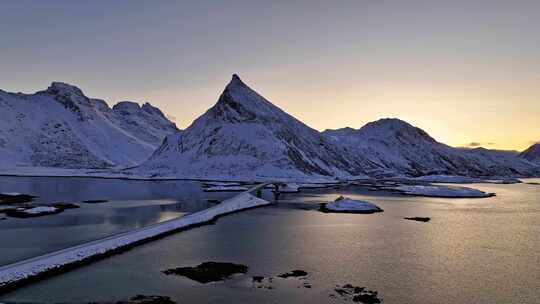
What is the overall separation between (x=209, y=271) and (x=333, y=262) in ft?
32.4

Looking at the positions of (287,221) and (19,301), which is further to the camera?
(287,221)

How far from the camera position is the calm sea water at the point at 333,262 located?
25.8 m

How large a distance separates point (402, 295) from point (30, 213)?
52.3m

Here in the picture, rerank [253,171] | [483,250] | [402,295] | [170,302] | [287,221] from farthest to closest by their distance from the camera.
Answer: [253,171], [287,221], [483,250], [402,295], [170,302]

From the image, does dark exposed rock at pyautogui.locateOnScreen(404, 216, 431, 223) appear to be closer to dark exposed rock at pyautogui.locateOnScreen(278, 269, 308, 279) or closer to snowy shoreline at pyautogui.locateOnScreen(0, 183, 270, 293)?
snowy shoreline at pyautogui.locateOnScreen(0, 183, 270, 293)

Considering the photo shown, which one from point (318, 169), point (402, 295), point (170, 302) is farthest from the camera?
point (318, 169)

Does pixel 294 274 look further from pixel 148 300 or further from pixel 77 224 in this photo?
Answer: pixel 77 224

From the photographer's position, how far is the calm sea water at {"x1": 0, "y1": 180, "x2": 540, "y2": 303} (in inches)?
1017

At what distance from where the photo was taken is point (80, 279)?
28.8 metres

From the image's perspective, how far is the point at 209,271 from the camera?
30578mm

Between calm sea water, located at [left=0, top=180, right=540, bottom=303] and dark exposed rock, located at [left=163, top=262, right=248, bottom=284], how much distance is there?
0.88 metres

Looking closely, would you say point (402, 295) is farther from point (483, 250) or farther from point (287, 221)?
point (287, 221)

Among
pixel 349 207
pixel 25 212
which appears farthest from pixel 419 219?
pixel 25 212

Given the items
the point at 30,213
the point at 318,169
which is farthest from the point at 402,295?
the point at 318,169
